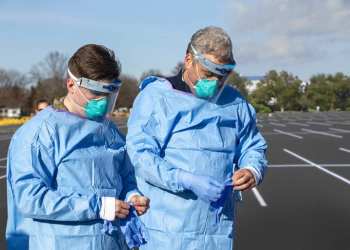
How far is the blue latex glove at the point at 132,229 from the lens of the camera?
289 cm

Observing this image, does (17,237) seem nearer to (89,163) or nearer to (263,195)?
(89,163)

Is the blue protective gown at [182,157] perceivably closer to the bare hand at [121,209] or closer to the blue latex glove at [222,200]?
the blue latex glove at [222,200]

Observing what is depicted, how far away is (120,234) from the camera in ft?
9.56

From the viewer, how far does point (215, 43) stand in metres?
3.16

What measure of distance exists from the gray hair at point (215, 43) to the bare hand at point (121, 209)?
3.08ft

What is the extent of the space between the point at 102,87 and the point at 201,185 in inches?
26.7

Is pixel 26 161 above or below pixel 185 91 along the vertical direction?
below

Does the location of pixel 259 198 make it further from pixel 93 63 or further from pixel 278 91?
Result: pixel 278 91

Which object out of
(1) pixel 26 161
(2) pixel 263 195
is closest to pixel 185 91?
(1) pixel 26 161

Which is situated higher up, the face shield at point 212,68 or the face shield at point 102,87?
the face shield at point 212,68

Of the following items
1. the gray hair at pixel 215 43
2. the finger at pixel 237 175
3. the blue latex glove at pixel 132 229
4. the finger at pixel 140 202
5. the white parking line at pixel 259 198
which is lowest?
the white parking line at pixel 259 198

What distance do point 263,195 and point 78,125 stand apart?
27.0ft

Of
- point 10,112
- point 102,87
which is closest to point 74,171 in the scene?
point 102,87

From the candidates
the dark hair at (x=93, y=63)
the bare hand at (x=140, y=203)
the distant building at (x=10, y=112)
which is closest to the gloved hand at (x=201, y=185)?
the bare hand at (x=140, y=203)
